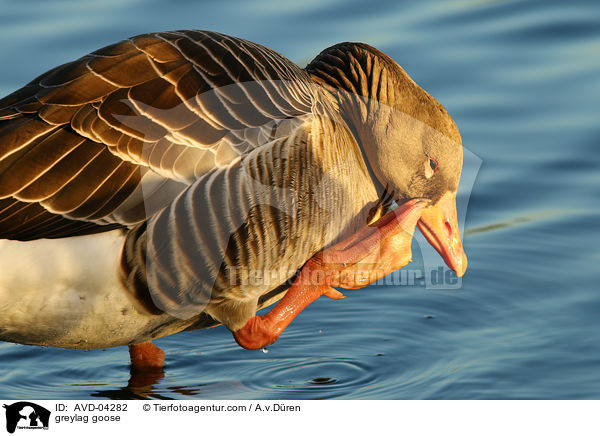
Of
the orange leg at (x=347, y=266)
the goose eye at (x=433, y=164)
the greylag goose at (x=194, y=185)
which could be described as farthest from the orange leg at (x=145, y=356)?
the goose eye at (x=433, y=164)

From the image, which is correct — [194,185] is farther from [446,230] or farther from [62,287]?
[446,230]

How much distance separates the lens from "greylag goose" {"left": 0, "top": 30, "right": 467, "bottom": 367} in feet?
15.3

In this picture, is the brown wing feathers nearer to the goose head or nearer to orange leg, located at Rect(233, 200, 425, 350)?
the goose head

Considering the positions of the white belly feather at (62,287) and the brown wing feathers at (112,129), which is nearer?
the brown wing feathers at (112,129)

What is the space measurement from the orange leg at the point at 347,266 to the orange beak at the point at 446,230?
9.7 inches

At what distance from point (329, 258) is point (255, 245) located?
23.2 inches
